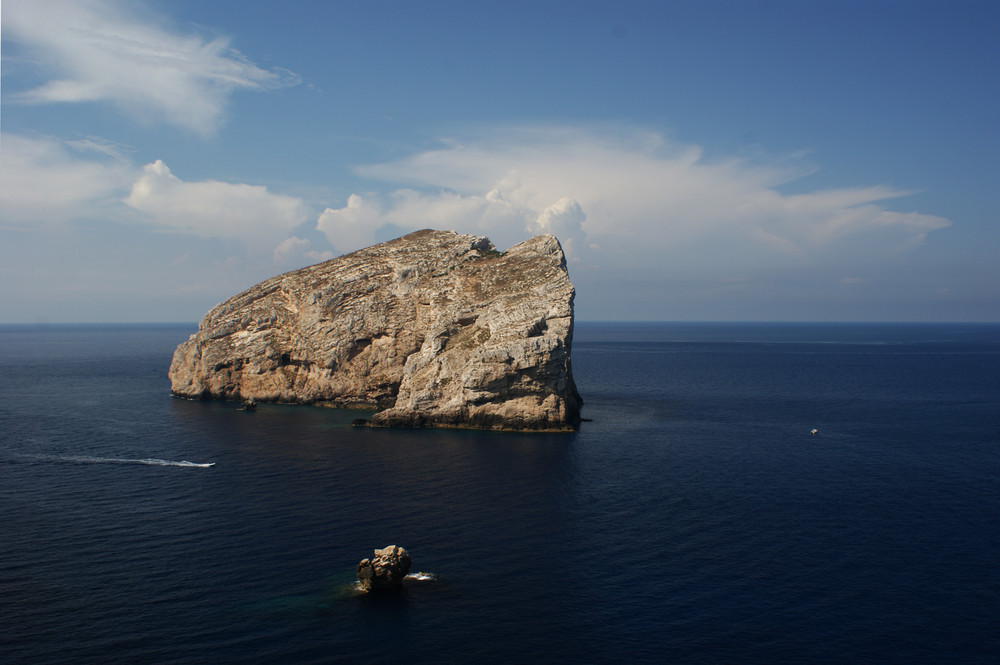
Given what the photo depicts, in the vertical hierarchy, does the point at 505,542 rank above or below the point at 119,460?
below

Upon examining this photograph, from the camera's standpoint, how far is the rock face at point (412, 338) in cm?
7838

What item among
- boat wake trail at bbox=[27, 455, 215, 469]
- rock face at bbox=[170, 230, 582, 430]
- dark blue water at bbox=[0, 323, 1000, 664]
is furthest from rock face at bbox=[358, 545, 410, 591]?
rock face at bbox=[170, 230, 582, 430]

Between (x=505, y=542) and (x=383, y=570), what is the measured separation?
9521 mm

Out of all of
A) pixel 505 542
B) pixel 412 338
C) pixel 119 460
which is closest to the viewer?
pixel 505 542

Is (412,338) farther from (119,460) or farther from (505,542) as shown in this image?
(505,542)

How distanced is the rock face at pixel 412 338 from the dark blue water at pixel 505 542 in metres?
6.43

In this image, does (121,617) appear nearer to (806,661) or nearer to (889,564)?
(806,661)

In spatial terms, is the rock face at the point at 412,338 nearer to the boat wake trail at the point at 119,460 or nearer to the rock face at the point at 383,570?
the boat wake trail at the point at 119,460

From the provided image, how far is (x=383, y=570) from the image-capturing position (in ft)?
115

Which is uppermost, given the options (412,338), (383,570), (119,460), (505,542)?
(412,338)

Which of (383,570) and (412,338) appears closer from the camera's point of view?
(383,570)

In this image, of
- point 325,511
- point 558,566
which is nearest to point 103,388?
point 325,511

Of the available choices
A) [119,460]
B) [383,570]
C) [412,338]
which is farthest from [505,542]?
[412,338]

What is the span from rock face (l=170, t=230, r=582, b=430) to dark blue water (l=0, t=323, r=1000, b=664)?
6.43 m
